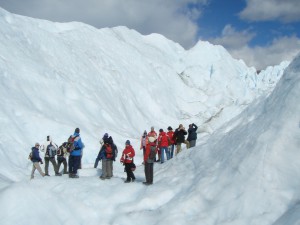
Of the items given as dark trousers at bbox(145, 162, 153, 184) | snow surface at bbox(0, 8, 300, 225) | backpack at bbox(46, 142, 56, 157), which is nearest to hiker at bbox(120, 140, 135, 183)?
snow surface at bbox(0, 8, 300, 225)

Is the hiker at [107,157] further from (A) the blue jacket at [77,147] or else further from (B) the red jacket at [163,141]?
(B) the red jacket at [163,141]

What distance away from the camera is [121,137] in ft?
94.0

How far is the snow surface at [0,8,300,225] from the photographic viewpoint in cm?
842

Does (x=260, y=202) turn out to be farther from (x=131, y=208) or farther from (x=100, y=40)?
(x=100, y=40)

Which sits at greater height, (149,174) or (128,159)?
Answer: (128,159)

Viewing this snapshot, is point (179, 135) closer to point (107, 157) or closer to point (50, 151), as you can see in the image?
point (107, 157)

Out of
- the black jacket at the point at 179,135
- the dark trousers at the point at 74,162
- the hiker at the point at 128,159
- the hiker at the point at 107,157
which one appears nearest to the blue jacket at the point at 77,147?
the dark trousers at the point at 74,162

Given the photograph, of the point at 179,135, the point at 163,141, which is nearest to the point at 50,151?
the point at 163,141

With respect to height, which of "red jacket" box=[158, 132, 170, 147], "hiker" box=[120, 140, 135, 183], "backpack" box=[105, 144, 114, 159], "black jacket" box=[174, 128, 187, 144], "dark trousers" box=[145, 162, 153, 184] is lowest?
"dark trousers" box=[145, 162, 153, 184]

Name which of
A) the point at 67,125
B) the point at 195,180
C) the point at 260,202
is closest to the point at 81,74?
the point at 67,125

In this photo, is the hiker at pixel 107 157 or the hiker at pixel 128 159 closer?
the hiker at pixel 128 159

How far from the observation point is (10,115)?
73.3ft

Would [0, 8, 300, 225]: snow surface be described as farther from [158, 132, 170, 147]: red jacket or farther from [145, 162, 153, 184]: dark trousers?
[158, 132, 170, 147]: red jacket

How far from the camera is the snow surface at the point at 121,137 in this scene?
Answer: 842cm
